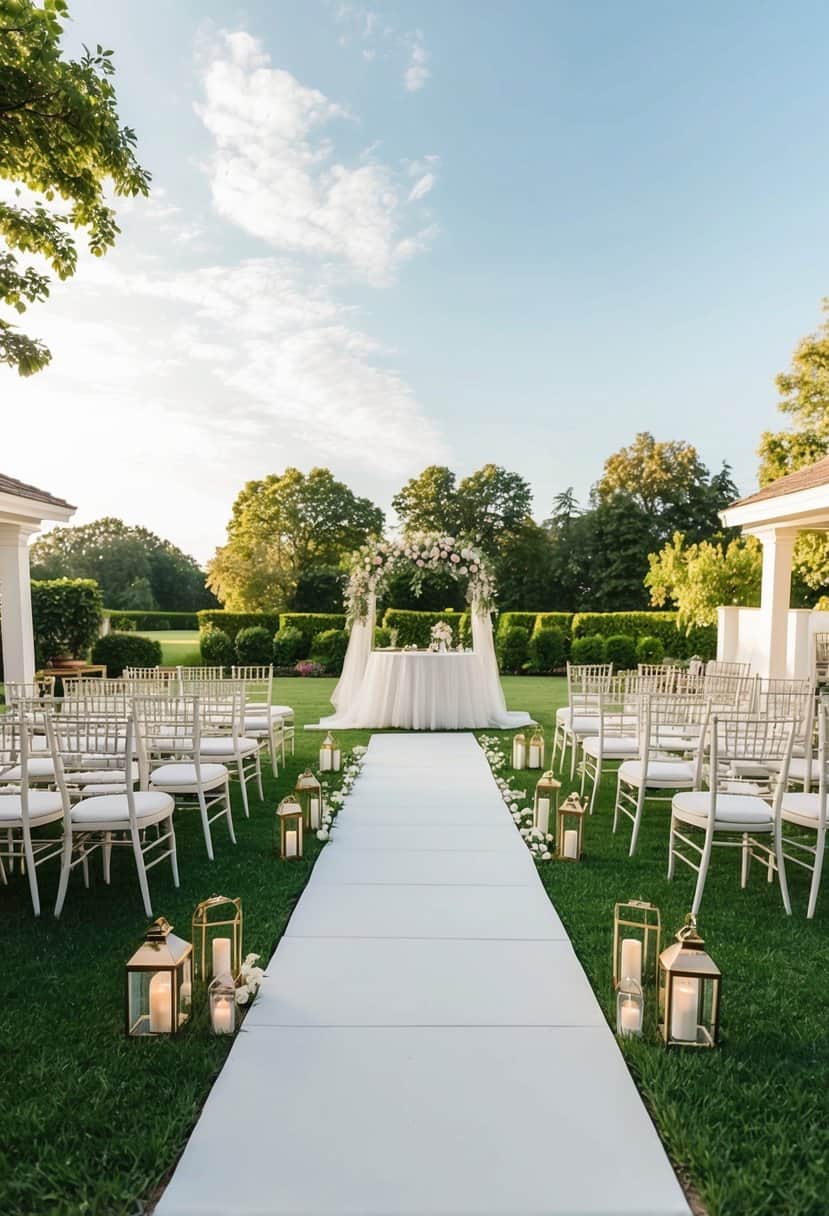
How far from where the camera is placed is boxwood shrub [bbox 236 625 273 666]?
58.3 feet

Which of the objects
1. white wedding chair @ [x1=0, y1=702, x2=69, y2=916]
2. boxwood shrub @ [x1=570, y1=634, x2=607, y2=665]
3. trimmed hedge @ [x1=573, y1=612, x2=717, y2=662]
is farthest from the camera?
trimmed hedge @ [x1=573, y1=612, x2=717, y2=662]

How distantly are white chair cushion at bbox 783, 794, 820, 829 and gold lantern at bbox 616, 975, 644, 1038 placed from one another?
1723 mm

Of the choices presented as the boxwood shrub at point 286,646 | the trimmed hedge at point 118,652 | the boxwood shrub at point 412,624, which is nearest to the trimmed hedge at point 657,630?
the boxwood shrub at point 412,624

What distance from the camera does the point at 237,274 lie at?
1230cm

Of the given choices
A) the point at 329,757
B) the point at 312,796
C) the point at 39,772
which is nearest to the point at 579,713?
the point at 329,757

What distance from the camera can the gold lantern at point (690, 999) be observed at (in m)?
2.41

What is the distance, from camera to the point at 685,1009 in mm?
2434

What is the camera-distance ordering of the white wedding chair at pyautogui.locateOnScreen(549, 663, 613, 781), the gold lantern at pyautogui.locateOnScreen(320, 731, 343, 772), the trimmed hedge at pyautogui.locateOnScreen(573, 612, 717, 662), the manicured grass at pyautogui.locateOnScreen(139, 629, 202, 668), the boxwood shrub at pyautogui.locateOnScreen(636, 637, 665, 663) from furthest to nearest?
the manicured grass at pyautogui.locateOnScreen(139, 629, 202, 668)
the trimmed hedge at pyautogui.locateOnScreen(573, 612, 717, 662)
the boxwood shrub at pyautogui.locateOnScreen(636, 637, 665, 663)
the gold lantern at pyautogui.locateOnScreen(320, 731, 343, 772)
the white wedding chair at pyautogui.locateOnScreen(549, 663, 613, 781)

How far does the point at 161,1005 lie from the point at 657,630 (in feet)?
57.6

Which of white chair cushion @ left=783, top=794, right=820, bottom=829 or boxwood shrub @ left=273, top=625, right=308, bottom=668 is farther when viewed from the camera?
boxwood shrub @ left=273, top=625, right=308, bottom=668

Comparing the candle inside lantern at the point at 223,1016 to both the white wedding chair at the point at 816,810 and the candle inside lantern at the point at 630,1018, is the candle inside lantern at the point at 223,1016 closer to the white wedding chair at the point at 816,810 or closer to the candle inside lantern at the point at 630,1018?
the candle inside lantern at the point at 630,1018

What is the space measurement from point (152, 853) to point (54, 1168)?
2941 millimetres

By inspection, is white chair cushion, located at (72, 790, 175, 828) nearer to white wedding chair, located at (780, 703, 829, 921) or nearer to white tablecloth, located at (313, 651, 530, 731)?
white wedding chair, located at (780, 703, 829, 921)

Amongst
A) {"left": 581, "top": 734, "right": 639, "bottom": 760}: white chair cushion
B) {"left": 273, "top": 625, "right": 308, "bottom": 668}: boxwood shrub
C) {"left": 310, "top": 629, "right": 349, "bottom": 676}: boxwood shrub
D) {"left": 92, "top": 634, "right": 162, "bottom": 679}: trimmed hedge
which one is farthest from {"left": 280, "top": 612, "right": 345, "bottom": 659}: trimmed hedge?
{"left": 581, "top": 734, "right": 639, "bottom": 760}: white chair cushion
